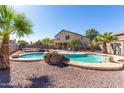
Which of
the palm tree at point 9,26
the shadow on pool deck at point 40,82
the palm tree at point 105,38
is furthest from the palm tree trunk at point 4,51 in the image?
the palm tree at point 105,38

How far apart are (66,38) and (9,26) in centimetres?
2384

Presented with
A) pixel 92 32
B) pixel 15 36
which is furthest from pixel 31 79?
pixel 92 32

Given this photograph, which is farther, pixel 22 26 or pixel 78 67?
pixel 78 67

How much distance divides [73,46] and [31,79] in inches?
808

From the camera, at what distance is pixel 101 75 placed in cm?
646

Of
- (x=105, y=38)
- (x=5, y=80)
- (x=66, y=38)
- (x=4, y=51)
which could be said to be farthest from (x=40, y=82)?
(x=66, y=38)

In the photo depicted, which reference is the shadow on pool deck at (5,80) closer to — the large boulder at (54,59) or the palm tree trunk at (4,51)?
the palm tree trunk at (4,51)

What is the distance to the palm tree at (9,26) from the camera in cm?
638

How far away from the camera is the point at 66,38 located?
30234 millimetres

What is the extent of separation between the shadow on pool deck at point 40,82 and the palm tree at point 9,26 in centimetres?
228

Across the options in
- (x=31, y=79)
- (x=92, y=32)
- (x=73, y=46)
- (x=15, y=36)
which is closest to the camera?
(x=31, y=79)

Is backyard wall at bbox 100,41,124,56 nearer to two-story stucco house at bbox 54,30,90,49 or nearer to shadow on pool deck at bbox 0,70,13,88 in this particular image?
two-story stucco house at bbox 54,30,90,49
